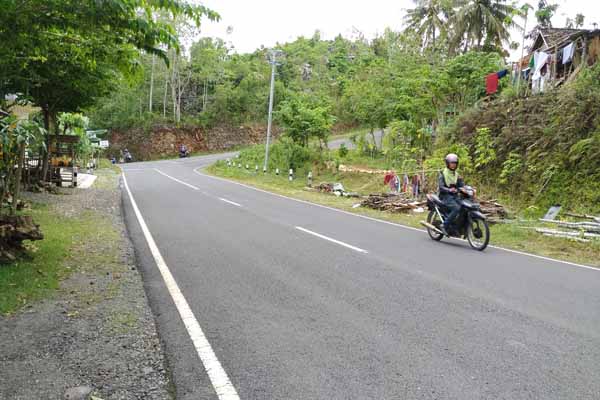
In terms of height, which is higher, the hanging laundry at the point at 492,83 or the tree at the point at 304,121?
the hanging laundry at the point at 492,83

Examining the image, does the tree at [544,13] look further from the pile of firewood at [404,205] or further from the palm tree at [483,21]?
the pile of firewood at [404,205]

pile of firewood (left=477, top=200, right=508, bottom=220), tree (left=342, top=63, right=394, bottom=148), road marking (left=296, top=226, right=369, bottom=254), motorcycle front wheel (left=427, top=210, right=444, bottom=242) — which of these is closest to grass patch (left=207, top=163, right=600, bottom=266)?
pile of firewood (left=477, top=200, right=508, bottom=220)

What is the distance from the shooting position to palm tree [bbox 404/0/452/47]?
136 feet

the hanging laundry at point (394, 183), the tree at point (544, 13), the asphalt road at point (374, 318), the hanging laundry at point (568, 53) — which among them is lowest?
the asphalt road at point (374, 318)

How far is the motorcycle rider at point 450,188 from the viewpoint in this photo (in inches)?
397

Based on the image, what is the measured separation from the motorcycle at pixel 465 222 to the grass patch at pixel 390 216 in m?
1.08

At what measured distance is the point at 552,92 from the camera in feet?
55.7

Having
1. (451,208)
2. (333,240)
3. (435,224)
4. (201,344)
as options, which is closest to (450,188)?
(451,208)

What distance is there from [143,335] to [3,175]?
5112 millimetres

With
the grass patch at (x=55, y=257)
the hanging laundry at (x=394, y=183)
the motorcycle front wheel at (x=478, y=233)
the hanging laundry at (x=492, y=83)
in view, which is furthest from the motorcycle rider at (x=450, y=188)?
the hanging laundry at (x=492, y=83)

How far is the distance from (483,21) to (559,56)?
15821mm

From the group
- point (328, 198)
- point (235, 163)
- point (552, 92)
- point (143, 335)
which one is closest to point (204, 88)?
point (235, 163)

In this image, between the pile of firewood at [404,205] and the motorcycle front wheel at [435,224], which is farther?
the pile of firewood at [404,205]

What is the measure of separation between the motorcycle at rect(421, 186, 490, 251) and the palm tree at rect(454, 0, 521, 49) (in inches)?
1226
